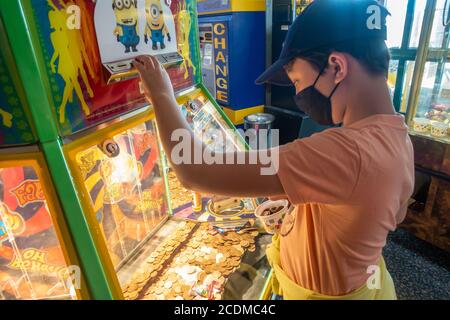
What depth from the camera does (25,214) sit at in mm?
1171

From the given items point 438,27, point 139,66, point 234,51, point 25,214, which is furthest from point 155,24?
point 234,51

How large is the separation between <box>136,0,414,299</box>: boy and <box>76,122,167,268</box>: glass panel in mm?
513

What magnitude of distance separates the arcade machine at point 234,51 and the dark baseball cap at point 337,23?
3.08m

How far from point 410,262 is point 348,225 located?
2.35m

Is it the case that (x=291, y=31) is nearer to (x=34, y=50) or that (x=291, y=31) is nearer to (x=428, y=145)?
(x=34, y=50)

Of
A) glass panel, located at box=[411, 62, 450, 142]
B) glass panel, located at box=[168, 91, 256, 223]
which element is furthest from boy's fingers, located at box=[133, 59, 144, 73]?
glass panel, located at box=[411, 62, 450, 142]

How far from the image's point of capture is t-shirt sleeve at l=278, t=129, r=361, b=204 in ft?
2.47

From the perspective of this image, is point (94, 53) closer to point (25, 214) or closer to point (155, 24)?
point (155, 24)

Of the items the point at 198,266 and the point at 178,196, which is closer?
the point at 198,266

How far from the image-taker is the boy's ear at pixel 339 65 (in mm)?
838

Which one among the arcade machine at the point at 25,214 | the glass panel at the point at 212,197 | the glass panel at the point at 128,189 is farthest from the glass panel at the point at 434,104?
the arcade machine at the point at 25,214

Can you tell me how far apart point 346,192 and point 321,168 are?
9 centimetres

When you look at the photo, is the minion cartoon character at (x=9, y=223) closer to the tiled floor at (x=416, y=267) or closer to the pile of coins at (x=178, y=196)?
the pile of coins at (x=178, y=196)

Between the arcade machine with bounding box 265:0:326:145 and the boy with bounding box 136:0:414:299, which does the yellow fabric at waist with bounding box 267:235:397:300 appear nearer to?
the boy with bounding box 136:0:414:299
